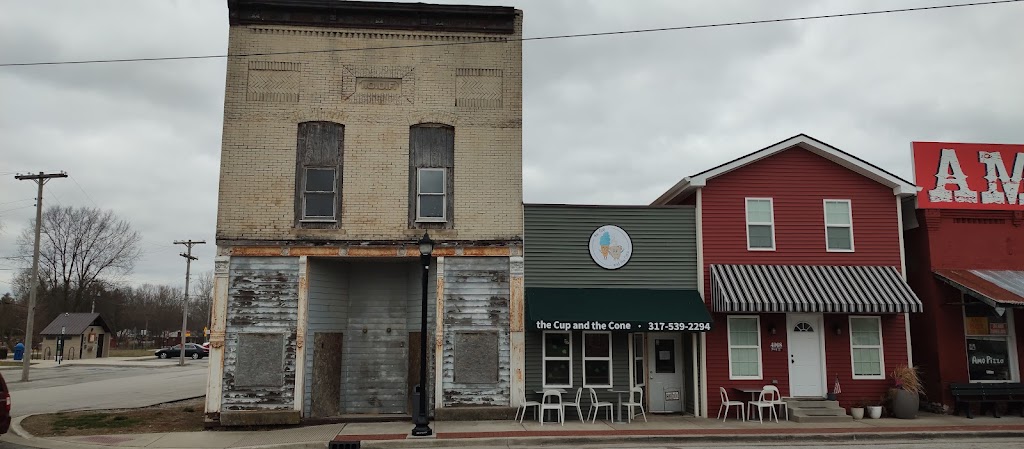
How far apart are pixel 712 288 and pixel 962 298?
645 cm

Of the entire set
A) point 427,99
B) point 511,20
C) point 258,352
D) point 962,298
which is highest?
point 511,20

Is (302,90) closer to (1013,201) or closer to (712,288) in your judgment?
(712,288)

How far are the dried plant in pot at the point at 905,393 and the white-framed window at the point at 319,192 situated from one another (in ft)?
45.2

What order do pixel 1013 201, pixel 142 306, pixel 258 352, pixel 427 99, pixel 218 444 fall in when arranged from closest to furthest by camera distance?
pixel 218 444
pixel 258 352
pixel 427 99
pixel 1013 201
pixel 142 306

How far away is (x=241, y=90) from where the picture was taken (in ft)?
54.2

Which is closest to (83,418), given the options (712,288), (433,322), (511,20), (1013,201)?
(433,322)

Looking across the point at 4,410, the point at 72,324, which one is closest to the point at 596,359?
the point at 4,410

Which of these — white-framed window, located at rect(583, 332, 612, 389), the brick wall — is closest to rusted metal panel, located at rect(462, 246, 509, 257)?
the brick wall

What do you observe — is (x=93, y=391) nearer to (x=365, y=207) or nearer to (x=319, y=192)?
(x=319, y=192)

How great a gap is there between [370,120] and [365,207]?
210 centimetres

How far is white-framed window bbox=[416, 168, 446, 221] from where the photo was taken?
54.6ft

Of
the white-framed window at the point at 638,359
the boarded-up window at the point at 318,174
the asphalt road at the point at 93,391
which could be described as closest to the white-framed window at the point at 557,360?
the white-framed window at the point at 638,359

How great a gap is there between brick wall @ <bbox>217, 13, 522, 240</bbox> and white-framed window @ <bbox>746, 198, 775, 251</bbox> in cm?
591

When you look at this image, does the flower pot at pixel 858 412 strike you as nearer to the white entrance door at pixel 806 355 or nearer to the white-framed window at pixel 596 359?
the white entrance door at pixel 806 355
